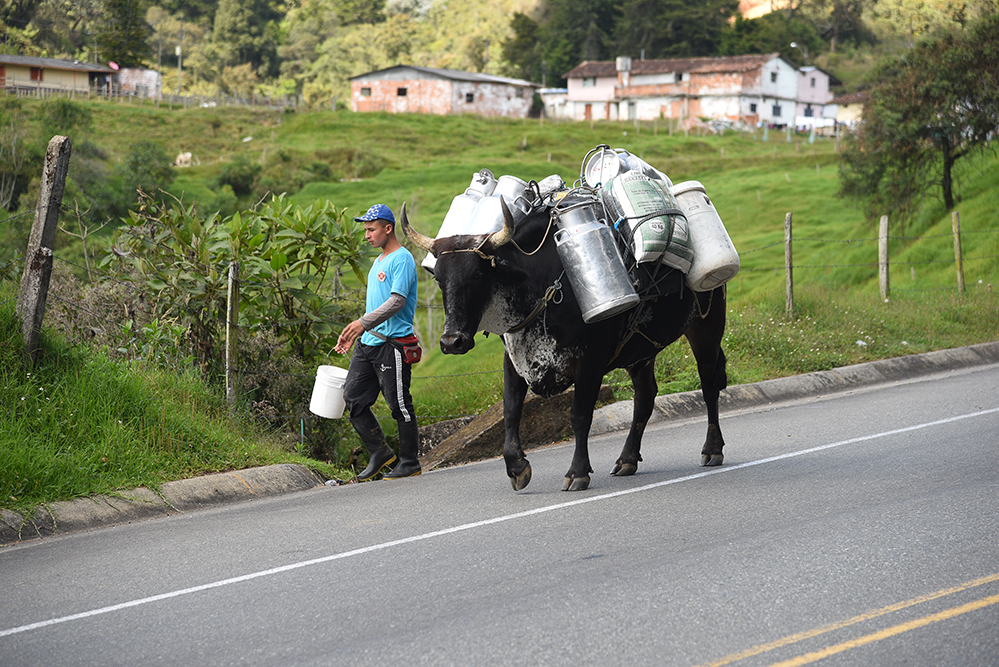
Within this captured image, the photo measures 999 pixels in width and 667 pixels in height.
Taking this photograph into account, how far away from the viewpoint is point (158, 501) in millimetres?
6980

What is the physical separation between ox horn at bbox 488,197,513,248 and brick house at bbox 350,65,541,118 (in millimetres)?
73254

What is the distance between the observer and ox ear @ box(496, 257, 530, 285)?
666 cm

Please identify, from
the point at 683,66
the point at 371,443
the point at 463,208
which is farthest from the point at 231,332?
the point at 683,66

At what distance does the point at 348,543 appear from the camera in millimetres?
5855

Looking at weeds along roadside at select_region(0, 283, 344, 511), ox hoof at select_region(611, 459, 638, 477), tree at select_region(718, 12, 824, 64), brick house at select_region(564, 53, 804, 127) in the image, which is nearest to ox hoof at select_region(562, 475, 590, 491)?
ox hoof at select_region(611, 459, 638, 477)

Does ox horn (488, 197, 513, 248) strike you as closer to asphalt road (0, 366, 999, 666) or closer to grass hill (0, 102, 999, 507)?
asphalt road (0, 366, 999, 666)

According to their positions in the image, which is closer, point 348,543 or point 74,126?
point 348,543

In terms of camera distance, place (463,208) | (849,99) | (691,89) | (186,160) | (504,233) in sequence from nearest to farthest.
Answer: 1. (504,233)
2. (463,208)
3. (186,160)
4. (691,89)
5. (849,99)

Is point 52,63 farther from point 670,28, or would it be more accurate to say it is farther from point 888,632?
point 888,632

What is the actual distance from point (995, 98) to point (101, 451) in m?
27.0

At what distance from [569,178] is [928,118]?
25.2 m

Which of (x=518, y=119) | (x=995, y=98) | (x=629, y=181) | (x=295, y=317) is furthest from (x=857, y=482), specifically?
(x=518, y=119)

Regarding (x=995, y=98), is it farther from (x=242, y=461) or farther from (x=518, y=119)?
(x=518, y=119)

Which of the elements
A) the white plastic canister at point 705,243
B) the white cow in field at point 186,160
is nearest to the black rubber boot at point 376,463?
the white plastic canister at point 705,243
